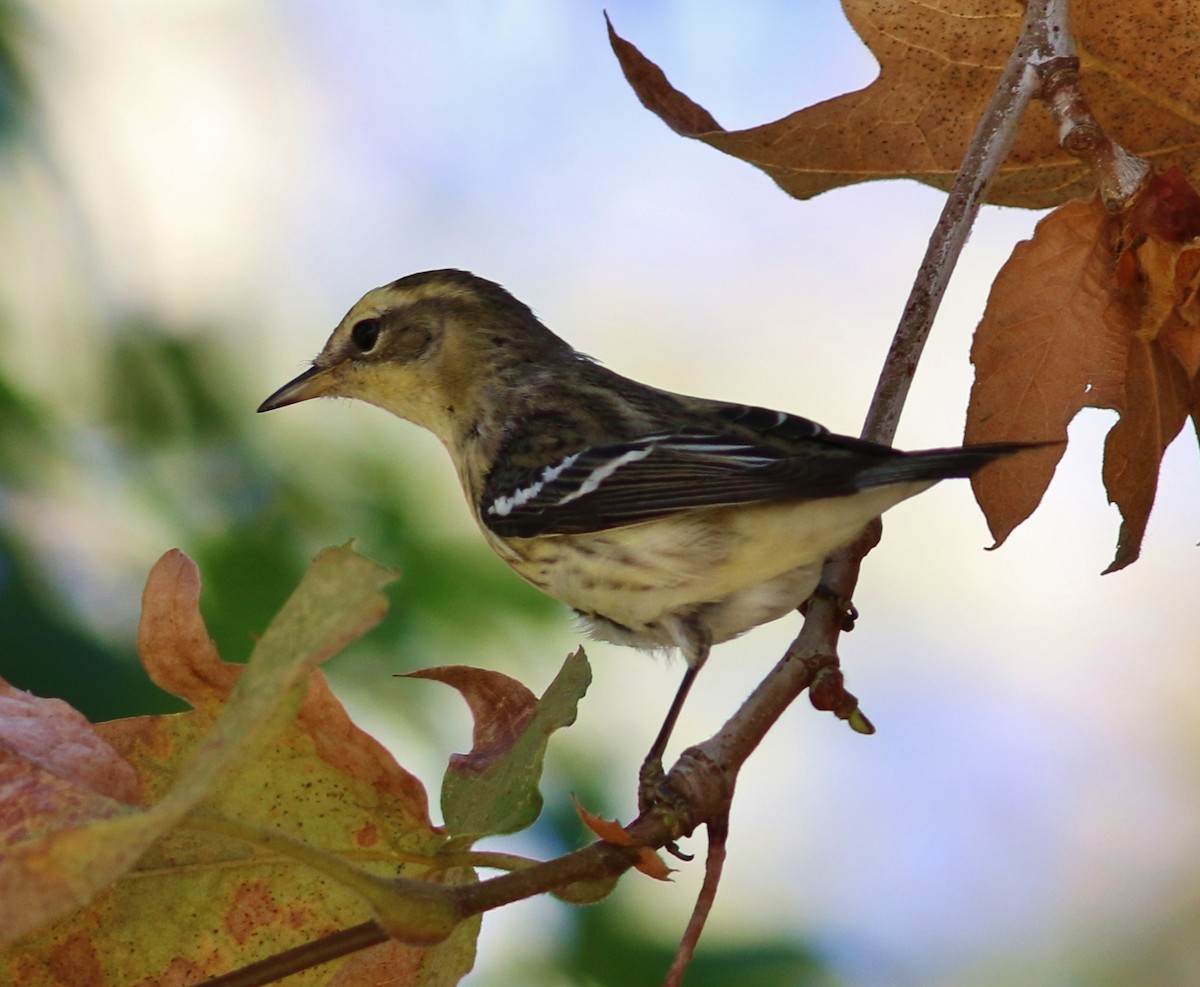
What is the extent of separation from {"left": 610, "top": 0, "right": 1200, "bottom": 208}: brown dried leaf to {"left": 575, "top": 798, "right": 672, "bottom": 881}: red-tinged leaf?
610 millimetres

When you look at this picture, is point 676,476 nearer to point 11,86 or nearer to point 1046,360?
point 1046,360

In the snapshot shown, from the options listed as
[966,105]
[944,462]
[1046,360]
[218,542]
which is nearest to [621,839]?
[944,462]

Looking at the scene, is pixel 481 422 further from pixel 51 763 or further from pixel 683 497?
pixel 51 763

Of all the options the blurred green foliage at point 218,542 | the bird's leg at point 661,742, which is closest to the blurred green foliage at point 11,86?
the blurred green foliage at point 218,542

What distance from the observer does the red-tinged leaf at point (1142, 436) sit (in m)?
1.12

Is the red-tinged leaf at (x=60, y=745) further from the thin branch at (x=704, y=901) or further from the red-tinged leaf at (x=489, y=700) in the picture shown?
the thin branch at (x=704, y=901)

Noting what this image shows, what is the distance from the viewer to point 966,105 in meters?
1.35

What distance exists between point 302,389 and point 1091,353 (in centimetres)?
113

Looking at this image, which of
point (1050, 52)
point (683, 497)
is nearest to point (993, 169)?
point (1050, 52)

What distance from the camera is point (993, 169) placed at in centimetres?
114

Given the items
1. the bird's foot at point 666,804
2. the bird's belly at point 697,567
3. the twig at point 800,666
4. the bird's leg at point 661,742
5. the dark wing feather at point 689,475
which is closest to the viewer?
the twig at point 800,666

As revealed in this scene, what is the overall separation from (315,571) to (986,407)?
672 mm

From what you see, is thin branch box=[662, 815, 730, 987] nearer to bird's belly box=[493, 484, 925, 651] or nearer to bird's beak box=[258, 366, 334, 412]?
bird's belly box=[493, 484, 925, 651]

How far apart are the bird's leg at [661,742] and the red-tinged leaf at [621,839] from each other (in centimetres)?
5
